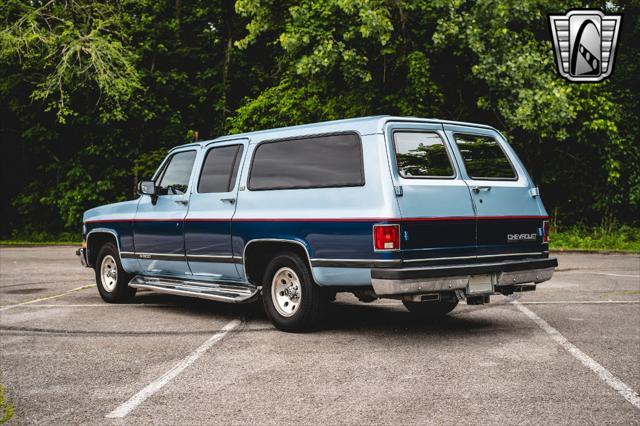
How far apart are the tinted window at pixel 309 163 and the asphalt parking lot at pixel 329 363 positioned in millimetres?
1586

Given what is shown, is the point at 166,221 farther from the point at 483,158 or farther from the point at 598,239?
the point at 598,239

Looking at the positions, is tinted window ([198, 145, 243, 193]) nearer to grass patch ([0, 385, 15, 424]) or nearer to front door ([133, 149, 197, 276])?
front door ([133, 149, 197, 276])

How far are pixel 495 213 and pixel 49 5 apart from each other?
68.8 ft

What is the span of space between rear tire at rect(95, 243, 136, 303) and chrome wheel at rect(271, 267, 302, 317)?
10.5 feet

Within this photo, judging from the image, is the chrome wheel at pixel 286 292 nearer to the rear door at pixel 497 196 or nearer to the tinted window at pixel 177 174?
the rear door at pixel 497 196

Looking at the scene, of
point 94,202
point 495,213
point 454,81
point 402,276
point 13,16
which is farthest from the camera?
point 94,202

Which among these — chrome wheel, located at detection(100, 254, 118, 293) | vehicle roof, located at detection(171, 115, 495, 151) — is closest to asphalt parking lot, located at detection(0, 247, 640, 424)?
chrome wheel, located at detection(100, 254, 118, 293)

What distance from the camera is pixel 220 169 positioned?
29.7 ft

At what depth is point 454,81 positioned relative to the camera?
22.7m

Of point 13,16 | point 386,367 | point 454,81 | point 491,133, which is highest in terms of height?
point 13,16

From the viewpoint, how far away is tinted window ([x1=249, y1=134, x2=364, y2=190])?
7.49 meters

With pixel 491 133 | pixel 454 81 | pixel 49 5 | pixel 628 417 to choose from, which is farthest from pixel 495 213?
pixel 49 5

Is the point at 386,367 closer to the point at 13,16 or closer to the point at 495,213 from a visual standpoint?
the point at 495,213

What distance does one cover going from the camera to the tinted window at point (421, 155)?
7371mm
